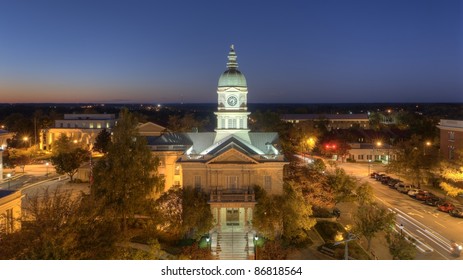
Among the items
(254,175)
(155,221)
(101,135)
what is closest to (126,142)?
(155,221)

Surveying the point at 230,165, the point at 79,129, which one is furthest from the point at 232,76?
the point at 79,129

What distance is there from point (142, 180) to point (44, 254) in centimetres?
1204

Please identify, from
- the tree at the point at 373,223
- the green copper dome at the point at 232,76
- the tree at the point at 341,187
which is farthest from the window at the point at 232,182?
the tree at the point at 373,223

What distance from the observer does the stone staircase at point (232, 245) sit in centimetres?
2462

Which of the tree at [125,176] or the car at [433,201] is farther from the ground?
the tree at [125,176]

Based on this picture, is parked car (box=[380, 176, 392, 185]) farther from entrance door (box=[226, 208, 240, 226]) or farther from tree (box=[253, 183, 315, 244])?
entrance door (box=[226, 208, 240, 226])

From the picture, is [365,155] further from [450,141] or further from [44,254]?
[44,254]

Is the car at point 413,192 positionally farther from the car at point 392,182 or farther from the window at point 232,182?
the window at point 232,182

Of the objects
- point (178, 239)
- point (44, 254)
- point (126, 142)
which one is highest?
point (126, 142)

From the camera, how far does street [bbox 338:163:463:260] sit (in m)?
25.5

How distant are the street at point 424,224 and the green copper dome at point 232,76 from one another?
1495 cm

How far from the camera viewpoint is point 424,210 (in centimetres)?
3378

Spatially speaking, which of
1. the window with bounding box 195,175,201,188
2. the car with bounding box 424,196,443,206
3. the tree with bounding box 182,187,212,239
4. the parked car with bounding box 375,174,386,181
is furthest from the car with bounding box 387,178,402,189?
the tree with bounding box 182,187,212,239

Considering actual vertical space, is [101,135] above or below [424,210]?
above
